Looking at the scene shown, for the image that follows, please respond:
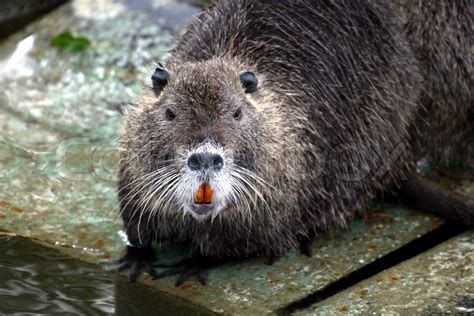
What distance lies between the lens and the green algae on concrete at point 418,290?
166 inches

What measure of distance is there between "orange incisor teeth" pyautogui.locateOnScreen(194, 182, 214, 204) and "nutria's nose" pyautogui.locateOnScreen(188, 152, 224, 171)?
0.25 feet

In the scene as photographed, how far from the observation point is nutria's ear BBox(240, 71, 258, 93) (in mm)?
4492

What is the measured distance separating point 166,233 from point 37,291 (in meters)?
0.61

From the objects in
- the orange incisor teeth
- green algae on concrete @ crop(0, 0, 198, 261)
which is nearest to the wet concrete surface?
green algae on concrete @ crop(0, 0, 198, 261)

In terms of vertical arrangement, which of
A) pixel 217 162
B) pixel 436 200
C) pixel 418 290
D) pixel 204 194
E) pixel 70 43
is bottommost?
pixel 418 290

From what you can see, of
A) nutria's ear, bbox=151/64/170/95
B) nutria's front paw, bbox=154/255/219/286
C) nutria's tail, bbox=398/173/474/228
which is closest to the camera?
nutria's ear, bbox=151/64/170/95

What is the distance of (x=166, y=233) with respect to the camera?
467 centimetres

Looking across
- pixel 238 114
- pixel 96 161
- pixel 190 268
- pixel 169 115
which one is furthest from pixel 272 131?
pixel 96 161

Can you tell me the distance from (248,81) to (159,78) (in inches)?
14.5

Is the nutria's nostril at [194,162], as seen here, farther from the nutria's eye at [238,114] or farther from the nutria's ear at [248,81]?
the nutria's ear at [248,81]

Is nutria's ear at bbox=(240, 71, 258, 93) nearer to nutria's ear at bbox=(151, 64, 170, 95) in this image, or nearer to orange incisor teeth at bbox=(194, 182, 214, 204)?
nutria's ear at bbox=(151, 64, 170, 95)

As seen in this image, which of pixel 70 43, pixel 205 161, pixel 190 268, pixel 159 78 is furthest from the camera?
pixel 70 43

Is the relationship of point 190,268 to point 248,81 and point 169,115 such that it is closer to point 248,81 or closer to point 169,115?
point 169,115

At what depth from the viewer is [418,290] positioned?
4.36 m
